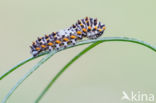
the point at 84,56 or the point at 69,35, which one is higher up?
the point at 84,56

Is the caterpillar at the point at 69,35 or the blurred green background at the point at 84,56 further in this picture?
the blurred green background at the point at 84,56

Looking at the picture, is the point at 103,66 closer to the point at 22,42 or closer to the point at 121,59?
the point at 121,59

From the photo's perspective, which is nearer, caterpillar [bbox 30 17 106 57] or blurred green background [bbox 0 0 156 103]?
caterpillar [bbox 30 17 106 57]

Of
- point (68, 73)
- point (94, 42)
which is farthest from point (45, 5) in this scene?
point (94, 42)

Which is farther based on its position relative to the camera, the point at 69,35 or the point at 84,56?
the point at 84,56
